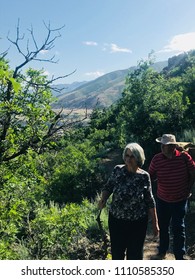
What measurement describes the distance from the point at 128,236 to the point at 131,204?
386 millimetres

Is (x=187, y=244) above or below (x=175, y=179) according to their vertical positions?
below

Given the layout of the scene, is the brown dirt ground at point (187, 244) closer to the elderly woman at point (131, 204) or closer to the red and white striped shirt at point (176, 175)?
the red and white striped shirt at point (176, 175)

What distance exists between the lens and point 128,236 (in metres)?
3.80

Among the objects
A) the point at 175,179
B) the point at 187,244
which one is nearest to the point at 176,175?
the point at 175,179

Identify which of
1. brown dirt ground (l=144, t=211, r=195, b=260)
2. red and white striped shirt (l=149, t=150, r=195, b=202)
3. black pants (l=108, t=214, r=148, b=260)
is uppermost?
red and white striped shirt (l=149, t=150, r=195, b=202)

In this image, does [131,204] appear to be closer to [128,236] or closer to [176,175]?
[128,236]

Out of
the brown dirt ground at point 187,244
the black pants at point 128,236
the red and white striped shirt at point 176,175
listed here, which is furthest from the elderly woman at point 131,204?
the brown dirt ground at point 187,244

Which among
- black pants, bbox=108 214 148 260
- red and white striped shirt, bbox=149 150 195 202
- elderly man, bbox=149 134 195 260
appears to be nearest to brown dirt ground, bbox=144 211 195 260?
elderly man, bbox=149 134 195 260

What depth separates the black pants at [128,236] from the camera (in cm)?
377

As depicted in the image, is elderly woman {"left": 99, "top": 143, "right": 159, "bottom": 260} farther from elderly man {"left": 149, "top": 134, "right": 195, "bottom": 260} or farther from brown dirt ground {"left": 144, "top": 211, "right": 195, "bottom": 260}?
brown dirt ground {"left": 144, "top": 211, "right": 195, "bottom": 260}

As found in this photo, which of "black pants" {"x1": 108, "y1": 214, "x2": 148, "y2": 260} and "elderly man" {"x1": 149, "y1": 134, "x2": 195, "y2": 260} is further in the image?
"elderly man" {"x1": 149, "y1": 134, "x2": 195, "y2": 260}

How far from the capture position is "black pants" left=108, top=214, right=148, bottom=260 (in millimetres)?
3766

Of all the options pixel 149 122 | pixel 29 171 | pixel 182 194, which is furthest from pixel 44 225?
pixel 149 122
